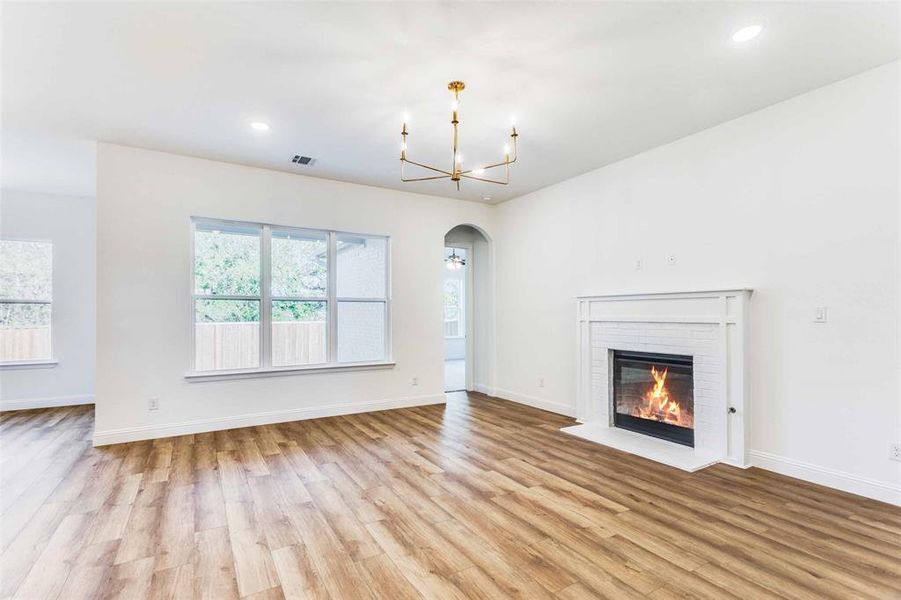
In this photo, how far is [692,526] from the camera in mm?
2549

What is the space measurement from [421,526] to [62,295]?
252 inches

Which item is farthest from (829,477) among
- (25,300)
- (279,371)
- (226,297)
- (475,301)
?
(25,300)

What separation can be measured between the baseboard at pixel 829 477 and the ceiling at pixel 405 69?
2.75 m

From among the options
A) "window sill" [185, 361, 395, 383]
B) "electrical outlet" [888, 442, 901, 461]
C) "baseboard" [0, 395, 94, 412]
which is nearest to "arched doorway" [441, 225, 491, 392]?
"window sill" [185, 361, 395, 383]

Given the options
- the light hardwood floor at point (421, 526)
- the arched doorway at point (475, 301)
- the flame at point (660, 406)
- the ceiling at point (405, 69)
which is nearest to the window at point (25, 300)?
the ceiling at point (405, 69)

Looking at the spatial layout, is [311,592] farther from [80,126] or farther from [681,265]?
[80,126]

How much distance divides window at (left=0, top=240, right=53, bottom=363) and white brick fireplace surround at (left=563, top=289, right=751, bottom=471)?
6.98 m

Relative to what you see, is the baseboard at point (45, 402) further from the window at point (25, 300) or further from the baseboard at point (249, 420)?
the baseboard at point (249, 420)

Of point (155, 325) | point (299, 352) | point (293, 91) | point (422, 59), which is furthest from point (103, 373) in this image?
point (422, 59)

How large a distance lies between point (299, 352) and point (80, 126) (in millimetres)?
2922

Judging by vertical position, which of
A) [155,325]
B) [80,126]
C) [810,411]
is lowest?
[810,411]

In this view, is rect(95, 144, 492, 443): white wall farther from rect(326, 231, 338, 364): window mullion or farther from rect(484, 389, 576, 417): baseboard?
rect(484, 389, 576, 417): baseboard

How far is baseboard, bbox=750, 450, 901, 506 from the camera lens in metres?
2.86

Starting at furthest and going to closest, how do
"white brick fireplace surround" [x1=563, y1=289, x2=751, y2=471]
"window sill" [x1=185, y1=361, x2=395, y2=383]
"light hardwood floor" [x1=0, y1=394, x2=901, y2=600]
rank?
1. "window sill" [x1=185, y1=361, x2=395, y2=383]
2. "white brick fireplace surround" [x1=563, y1=289, x2=751, y2=471]
3. "light hardwood floor" [x1=0, y1=394, x2=901, y2=600]
